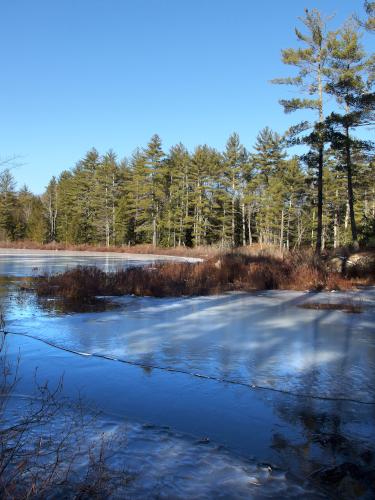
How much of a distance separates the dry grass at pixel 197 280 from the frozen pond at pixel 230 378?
3164 mm

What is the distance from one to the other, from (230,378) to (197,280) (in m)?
9.39

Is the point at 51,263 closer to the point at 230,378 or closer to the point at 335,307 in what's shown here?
the point at 335,307

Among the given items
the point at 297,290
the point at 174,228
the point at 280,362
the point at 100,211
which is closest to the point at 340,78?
the point at 297,290

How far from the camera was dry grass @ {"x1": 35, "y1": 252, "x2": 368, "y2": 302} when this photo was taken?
1246 cm

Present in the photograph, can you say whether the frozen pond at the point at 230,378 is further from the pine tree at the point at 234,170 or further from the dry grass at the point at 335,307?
the pine tree at the point at 234,170

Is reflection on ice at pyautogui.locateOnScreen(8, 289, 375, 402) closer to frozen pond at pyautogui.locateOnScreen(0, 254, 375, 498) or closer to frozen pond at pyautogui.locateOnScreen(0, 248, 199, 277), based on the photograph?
frozen pond at pyautogui.locateOnScreen(0, 254, 375, 498)

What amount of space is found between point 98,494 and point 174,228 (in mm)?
50255

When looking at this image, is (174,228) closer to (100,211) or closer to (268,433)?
(100,211)

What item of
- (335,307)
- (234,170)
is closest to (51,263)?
(335,307)

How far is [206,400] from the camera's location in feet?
14.5

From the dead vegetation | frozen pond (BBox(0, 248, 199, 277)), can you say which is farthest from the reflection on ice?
frozen pond (BBox(0, 248, 199, 277))

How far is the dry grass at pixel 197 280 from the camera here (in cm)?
1246

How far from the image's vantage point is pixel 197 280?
1442cm

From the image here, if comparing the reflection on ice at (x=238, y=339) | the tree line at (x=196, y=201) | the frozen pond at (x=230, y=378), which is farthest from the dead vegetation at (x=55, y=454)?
the tree line at (x=196, y=201)
